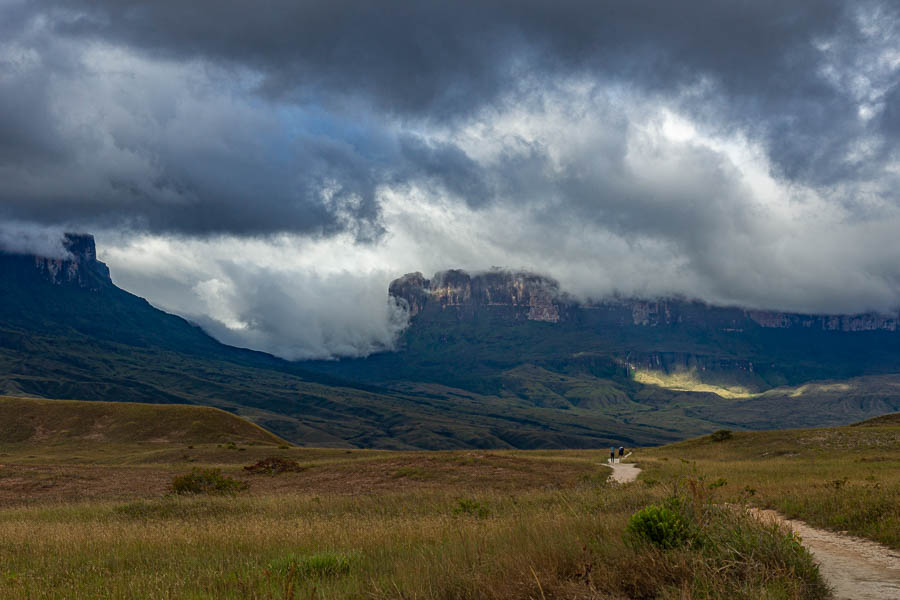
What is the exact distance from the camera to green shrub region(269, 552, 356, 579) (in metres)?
9.73

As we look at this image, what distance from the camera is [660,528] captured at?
9656 millimetres

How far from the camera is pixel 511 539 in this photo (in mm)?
10531

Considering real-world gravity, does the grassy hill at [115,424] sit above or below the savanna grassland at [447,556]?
below

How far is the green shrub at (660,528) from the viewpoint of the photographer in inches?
374

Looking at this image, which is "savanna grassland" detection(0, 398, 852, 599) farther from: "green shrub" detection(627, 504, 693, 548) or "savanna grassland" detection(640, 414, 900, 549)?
"savanna grassland" detection(640, 414, 900, 549)

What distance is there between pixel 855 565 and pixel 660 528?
4811 mm

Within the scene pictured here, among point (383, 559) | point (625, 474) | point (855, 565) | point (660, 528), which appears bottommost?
point (625, 474)

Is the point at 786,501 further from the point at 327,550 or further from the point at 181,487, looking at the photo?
the point at 181,487

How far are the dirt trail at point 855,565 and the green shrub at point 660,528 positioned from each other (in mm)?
1948

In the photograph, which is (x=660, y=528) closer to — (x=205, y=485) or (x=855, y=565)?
(x=855, y=565)

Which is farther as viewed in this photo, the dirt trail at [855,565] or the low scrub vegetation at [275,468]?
the low scrub vegetation at [275,468]

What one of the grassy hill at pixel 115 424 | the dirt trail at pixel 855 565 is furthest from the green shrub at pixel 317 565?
the grassy hill at pixel 115 424

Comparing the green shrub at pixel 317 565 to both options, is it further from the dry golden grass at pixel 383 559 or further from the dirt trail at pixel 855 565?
the dirt trail at pixel 855 565

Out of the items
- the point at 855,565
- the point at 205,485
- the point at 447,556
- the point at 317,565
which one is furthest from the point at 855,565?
the point at 205,485
